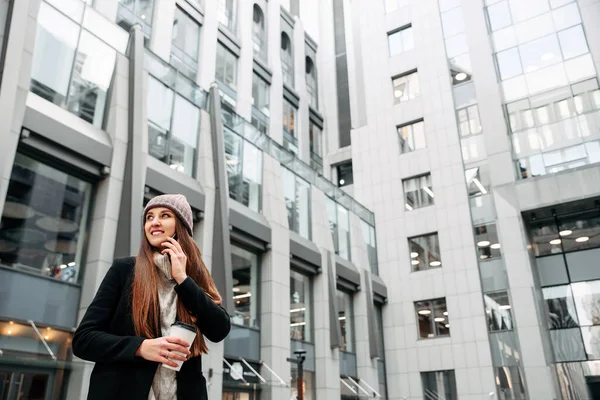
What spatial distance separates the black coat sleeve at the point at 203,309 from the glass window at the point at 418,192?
29.4 m

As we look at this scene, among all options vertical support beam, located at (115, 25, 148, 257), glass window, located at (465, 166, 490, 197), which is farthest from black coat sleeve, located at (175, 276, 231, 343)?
glass window, located at (465, 166, 490, 197)

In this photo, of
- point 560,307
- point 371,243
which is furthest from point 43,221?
point 560,307

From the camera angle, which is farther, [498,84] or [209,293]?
[498,84]

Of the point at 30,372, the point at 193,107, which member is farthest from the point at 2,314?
the point at 193,107

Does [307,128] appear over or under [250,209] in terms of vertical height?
over

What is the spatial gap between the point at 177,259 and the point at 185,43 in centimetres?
2679

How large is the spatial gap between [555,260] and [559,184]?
13.2 feet

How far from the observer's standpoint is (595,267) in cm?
2589

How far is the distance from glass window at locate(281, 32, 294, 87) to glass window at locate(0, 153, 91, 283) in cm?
2469

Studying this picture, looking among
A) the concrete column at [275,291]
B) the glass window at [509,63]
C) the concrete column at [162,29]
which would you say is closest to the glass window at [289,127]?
the concrete column at [162,29]

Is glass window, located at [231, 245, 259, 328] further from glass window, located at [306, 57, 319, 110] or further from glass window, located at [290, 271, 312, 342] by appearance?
glass window, located at [306, 57, 319, 110]

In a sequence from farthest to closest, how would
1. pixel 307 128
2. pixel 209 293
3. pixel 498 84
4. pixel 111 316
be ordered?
pixel 307 128
pixel 498 84
pixel 209 293
pixel 111 316

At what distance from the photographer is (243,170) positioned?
20.4 meters

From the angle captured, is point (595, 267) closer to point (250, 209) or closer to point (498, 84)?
point (498, 84)
